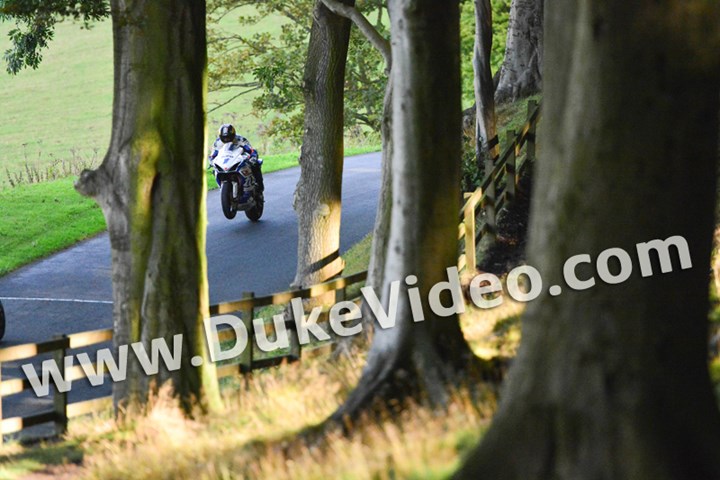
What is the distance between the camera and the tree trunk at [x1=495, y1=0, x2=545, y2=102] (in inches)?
1072

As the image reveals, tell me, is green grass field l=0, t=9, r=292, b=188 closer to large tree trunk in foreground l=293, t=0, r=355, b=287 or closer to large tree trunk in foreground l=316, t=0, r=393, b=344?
large tree trunk in foreground l=293, t=0, r=355, b=287

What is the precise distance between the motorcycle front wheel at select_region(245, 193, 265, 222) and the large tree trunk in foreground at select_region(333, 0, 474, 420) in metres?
17.8

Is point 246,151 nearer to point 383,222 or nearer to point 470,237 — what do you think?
point 470,237

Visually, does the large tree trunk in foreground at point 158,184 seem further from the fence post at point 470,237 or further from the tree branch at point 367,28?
the fence post at point 470,237

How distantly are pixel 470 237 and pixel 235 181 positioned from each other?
356 inches

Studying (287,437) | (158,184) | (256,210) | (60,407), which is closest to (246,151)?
(256,210)

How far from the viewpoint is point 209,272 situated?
2284cm

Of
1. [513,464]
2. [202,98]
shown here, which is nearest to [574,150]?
[513,464]

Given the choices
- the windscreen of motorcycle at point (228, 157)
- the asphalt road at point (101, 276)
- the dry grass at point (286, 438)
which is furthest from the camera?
the windscreen of motorcycle at point (228, 157)

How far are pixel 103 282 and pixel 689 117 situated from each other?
17.9m

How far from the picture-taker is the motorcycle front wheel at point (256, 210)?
27.2 meters

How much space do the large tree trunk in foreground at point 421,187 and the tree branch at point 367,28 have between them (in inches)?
210

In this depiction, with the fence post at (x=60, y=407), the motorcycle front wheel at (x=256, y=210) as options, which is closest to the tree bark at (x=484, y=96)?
the motorcycle front wheel at (x=256, y=210)

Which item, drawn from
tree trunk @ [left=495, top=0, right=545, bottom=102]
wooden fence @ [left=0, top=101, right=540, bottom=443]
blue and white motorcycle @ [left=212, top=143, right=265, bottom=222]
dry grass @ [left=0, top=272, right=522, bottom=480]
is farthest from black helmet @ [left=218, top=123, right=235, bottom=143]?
dry grass @ [left=0, top=272, right=522, bottom=480]
